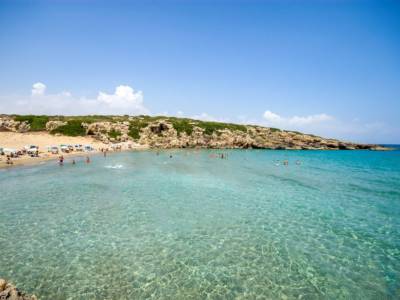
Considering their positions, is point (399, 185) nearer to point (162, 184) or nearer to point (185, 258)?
point (162, 184)

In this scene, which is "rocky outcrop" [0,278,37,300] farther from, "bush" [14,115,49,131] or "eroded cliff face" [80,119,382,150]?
"bush" [14,115,49,131]

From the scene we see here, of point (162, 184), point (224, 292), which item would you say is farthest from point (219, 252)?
point (162, 184)

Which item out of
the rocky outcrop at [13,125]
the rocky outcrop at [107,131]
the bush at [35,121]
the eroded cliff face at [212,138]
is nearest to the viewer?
the rocky outcrop at [13,125]

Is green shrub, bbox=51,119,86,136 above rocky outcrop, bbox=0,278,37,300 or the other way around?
above

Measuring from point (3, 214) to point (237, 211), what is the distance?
1895 centimetres

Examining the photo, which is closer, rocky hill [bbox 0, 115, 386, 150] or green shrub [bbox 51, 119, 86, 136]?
green shrub [bbox 51, 119, 86, 136]

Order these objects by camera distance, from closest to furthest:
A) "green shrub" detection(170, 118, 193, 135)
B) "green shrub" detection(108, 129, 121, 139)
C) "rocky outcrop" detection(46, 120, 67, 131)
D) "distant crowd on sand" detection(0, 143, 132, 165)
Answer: "distant crowd on sand" detection(0, 143, 132, 165)
"rocky outcrop" detection(46, 120, 67, 131)
"green shrub" detection(108, 129, 121, 139)
"green shrub" detection(170, 118, 193, 135)

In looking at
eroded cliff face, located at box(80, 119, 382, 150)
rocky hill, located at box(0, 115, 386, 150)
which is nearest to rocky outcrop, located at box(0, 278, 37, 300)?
rocky hill, located at box(0, 115, 386, 150)

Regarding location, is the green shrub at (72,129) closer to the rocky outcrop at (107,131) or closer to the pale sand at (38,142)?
the rocky outcrop at (107,131)

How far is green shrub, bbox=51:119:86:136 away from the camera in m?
94.9

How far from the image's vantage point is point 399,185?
38.2 m

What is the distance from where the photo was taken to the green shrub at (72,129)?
94938 millimetres

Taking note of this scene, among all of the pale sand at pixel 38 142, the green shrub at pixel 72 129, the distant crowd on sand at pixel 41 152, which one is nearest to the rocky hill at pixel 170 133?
the green shrub at pixel 72 129

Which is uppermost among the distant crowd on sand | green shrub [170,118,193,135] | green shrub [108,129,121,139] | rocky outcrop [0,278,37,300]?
green shrub [170,118,193,135]
